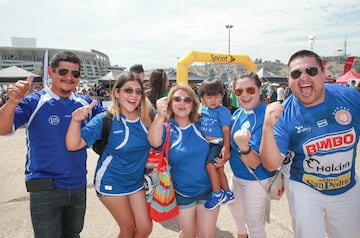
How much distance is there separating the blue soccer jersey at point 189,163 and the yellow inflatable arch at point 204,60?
28.9 ft

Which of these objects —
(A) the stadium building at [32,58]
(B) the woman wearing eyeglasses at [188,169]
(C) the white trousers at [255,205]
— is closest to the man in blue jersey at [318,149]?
(C) the white trousers at [255,205]

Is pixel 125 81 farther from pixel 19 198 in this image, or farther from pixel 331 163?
pixel 19 198

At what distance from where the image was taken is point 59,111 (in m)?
2.27

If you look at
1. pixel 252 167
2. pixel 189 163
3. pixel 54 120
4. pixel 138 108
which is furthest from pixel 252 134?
pixel 54 120

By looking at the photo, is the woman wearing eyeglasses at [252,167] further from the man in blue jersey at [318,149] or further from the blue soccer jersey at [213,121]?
the man in blue jersey at [318,149]

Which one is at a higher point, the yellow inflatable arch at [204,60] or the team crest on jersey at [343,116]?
the yellow inflatable arch at [204,60]

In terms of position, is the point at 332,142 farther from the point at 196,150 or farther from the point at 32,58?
the point at 32,58

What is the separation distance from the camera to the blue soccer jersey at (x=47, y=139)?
2.19 meters

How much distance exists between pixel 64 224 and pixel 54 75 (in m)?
1.46

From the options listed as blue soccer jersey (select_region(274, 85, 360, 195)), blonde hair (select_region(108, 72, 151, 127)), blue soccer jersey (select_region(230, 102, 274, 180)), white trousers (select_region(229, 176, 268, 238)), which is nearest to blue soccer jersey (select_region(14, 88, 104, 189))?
blonde hair (select_region(108, 72, 151, 127))

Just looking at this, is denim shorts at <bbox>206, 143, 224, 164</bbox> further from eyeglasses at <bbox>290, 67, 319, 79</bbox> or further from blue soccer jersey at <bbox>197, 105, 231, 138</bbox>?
eyeglasses at <bbox>290, 67, 319, 79</bbox>

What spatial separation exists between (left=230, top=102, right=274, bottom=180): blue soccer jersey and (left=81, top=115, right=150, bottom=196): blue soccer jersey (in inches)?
37.1

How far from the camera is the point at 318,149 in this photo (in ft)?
6.85

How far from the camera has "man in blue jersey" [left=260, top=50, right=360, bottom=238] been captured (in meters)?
2.08
